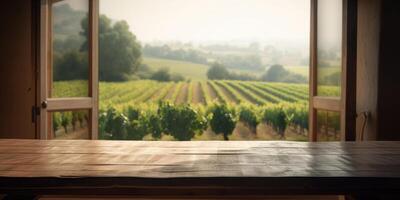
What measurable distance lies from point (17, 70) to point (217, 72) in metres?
9.19

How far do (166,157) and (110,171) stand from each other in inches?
10.9

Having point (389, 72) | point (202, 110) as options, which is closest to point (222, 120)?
point (202, 110)

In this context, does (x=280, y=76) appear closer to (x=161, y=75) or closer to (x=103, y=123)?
(x=161, y=75)

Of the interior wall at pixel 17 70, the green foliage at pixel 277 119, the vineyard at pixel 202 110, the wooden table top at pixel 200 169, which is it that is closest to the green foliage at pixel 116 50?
the vineyard at pixel 202 110

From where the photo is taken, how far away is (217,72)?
492 inches

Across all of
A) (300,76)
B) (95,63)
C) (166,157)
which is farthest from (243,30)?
(166,157)

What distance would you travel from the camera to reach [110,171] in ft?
4.16

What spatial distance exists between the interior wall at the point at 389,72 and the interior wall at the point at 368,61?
4cm

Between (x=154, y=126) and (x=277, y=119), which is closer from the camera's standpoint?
(x=154, y=126)

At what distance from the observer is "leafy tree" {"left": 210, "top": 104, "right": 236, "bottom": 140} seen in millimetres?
10602

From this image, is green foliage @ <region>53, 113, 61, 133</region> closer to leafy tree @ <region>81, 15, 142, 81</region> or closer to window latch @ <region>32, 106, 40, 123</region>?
window latch @ <region>32, 106, 40, 123</region>

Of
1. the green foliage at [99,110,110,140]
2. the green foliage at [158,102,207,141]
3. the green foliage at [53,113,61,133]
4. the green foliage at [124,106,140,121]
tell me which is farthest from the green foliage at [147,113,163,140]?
the green foliage at [53,113,61,133]

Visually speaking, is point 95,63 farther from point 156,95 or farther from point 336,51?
point 156,95

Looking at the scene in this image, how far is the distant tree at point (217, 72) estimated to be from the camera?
1240 cm
